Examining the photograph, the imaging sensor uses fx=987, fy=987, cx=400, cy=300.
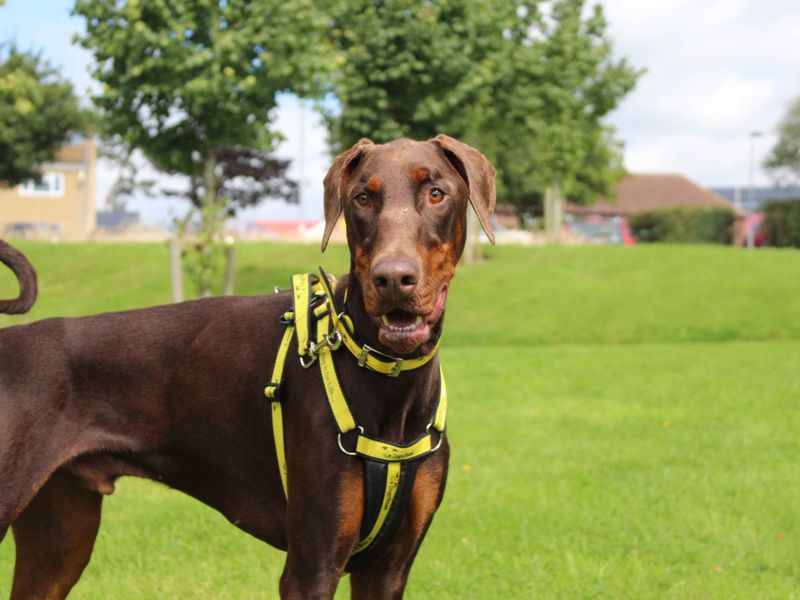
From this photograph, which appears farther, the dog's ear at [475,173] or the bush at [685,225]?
the bush at [685,225]

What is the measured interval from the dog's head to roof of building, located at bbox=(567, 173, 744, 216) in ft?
233

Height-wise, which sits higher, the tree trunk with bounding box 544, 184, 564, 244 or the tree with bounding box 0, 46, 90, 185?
the tree with bounding box 0, 46, 90, 185

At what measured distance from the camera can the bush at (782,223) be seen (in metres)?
38.4

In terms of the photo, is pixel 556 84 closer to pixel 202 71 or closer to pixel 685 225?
pixel 202 71

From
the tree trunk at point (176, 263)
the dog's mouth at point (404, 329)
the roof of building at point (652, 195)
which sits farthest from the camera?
the roof of building at point (652, 195)

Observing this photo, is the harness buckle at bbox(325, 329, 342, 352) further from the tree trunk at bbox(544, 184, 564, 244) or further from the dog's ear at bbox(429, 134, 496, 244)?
the tree trunk at bbox(544, 184, 564, 244)

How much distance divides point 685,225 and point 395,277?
47.0 metres

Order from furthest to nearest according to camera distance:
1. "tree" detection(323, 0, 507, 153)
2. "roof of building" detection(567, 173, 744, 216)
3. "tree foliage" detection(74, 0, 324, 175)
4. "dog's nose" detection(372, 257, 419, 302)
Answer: "roof of building" detection(567, 173, 744, 216) < "tree" detection(323, 0, 507, 153) < "tree foliage" detection(74, 0, 324, 175) < "dog's nose" detection(372, 257, 419, 302)

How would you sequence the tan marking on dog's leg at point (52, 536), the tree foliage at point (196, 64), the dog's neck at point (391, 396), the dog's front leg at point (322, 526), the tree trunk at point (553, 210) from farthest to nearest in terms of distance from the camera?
1. the tree trunk at point (553, 210)
2. the tree foliage at point (196, 64)
3. the tan marking on dog's leg at point (52, 536)
4. the dog's neck at point (391, 396)
5. the dog's front leg at point (322, 526)

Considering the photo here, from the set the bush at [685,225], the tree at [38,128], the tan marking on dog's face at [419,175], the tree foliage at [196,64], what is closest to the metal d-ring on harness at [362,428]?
the tan marking on dog's face at [419,175]

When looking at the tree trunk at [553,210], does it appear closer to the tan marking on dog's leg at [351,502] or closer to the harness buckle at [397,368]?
the harness buckle at [397,368]

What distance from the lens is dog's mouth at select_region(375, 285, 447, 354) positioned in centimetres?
313

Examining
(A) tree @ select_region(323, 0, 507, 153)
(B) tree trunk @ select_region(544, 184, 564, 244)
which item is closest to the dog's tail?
(A) tree @ select_region(323, 0, 507, 153)

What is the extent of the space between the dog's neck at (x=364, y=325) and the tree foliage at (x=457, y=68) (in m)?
14.5
